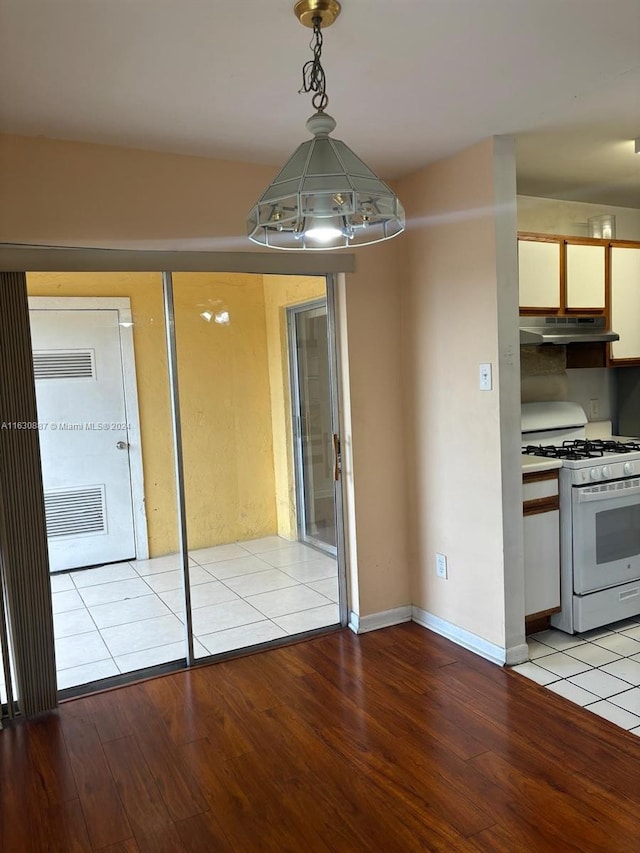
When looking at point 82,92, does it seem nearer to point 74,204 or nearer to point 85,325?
point 74,204

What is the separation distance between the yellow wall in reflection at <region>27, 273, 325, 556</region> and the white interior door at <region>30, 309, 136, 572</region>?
0.12 metres

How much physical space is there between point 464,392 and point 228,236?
140 centimetres

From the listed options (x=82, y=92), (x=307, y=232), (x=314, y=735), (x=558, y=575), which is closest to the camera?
(x=307, y=232)

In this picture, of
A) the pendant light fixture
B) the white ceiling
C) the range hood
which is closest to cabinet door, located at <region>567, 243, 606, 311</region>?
the range hood

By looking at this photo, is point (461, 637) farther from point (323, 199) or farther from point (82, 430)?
point (323, 199)

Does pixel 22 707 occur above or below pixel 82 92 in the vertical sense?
below

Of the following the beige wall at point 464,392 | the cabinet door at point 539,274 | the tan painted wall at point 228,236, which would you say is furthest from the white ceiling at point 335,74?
the cabinet door at point 539,274

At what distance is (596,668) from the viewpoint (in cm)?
316

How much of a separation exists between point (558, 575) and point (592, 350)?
1.54 meters

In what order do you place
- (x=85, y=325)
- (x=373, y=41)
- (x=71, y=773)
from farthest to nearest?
(x=85, y=325)
(x=71, y=773)
(x=373, y=41)

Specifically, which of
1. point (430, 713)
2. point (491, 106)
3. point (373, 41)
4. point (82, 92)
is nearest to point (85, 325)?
point (82, 92)

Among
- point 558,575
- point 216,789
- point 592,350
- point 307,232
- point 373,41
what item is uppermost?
point 373,41

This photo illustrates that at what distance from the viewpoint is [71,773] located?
8.34 ft

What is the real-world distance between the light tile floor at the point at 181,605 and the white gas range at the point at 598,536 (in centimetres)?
128
